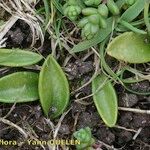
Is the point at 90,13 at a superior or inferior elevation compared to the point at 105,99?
superior

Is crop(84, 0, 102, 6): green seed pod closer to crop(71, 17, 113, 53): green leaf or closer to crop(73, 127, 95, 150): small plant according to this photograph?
crop(71, 17, 113, 53): green leaf

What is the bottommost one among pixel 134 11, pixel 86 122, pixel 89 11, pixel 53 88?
pixel 86 122

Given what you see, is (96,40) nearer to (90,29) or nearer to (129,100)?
Answer: (90,29)

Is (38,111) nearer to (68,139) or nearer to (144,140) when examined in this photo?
(68,139)

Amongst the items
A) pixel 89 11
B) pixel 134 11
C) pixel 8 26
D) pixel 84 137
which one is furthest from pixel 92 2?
pixel 84 137

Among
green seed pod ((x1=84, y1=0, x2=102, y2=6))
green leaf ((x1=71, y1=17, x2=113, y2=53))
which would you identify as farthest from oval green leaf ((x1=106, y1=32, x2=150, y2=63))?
green seed pod ((x1=84, y1=0, x2=102, y2=6))

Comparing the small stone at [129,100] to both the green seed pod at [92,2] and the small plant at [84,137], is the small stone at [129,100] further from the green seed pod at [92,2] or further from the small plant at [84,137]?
the green seed pod at [92,2]

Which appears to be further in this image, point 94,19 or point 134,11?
point 134,11
